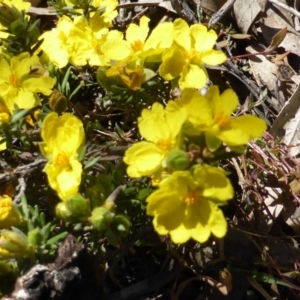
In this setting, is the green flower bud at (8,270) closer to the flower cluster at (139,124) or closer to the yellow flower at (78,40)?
the flower cluster at (139,124)

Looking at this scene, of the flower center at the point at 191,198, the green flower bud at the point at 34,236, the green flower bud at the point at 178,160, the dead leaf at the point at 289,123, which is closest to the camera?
the green flower bud at the point at 178,160

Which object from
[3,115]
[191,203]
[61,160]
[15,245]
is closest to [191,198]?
[191,203]

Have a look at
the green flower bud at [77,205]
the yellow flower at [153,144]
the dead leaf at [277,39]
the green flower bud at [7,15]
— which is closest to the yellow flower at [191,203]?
the yellow flower at [153,144]

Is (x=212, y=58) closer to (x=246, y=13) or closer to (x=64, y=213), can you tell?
(x=246, y=13)

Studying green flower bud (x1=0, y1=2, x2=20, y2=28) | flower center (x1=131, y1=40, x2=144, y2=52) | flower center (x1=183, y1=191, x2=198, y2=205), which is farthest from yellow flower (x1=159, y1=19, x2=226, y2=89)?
green flower bud (x1=0, y1=2, x2=20, y2=28)

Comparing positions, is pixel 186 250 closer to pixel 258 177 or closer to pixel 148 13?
pixel 258 177

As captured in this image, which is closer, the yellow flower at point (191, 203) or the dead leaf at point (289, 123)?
the yellow flower at point (191, 203)
